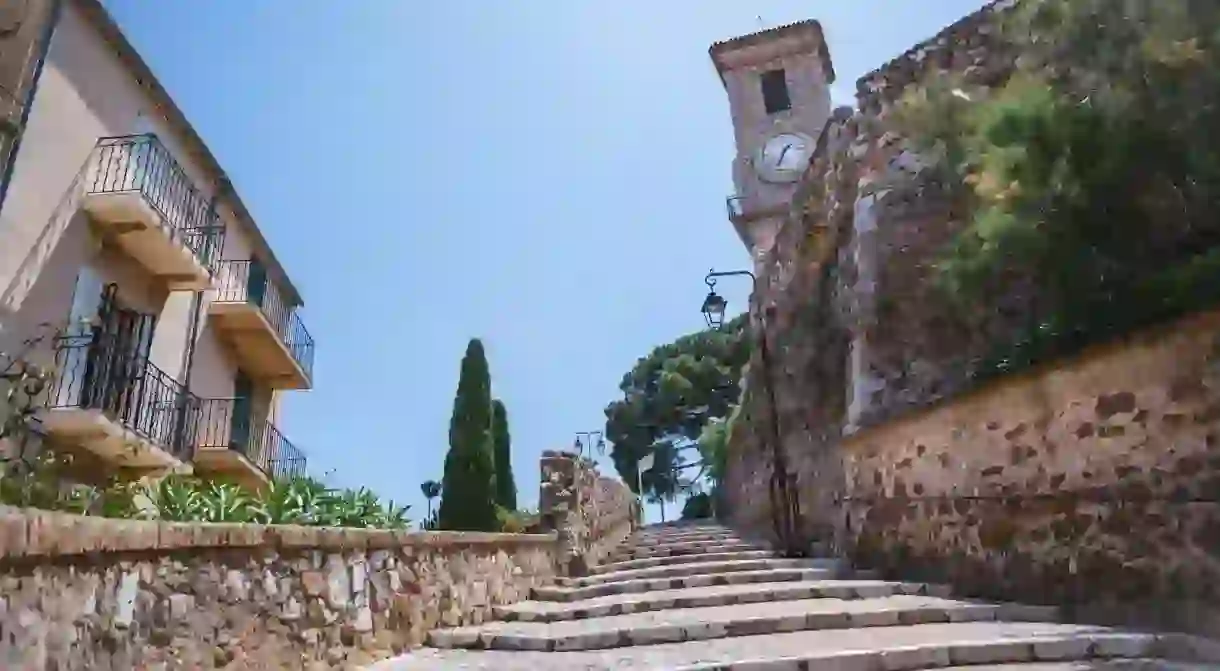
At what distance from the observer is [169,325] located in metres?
10.6

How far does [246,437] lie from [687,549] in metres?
8.54

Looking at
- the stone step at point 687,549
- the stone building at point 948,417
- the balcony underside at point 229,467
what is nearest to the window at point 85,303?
the balcony underside at point 229,467

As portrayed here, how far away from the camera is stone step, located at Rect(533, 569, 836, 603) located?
6.34 meters

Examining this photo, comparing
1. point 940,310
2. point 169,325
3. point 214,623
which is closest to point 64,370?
point 169,325

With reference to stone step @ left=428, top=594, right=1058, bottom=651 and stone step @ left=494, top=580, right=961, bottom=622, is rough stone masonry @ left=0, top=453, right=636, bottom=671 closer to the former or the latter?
stone step @ left=428, top=594, right=1058, bottom=651

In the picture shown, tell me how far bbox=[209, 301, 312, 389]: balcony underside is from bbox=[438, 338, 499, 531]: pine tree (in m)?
3.89

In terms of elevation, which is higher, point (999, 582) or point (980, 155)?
point (980, 155)

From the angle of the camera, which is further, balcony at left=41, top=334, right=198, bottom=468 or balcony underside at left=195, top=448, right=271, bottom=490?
balcony underside at left=195, top=448, right=271, bottom=490

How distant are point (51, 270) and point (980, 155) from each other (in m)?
9.44

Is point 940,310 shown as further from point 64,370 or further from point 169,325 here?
point 169,325

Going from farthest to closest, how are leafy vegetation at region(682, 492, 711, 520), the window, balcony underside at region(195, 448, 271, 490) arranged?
1. leafy vegetation at region(682, 492, 711, 520)
2. balcony underside at region(195, 448, 271, 490)
3. the window

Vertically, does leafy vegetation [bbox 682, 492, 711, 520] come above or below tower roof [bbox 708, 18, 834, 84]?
below

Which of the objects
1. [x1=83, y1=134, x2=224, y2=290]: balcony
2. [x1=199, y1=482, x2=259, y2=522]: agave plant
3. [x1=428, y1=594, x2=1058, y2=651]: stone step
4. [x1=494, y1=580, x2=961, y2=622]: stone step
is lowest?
[x1=428, y1=594, x2=1058, y2=651]: stone step

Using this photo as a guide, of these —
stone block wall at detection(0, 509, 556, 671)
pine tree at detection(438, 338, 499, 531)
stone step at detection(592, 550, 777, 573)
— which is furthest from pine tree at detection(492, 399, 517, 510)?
stone block wall at detection(0, 509, 556, 671)
